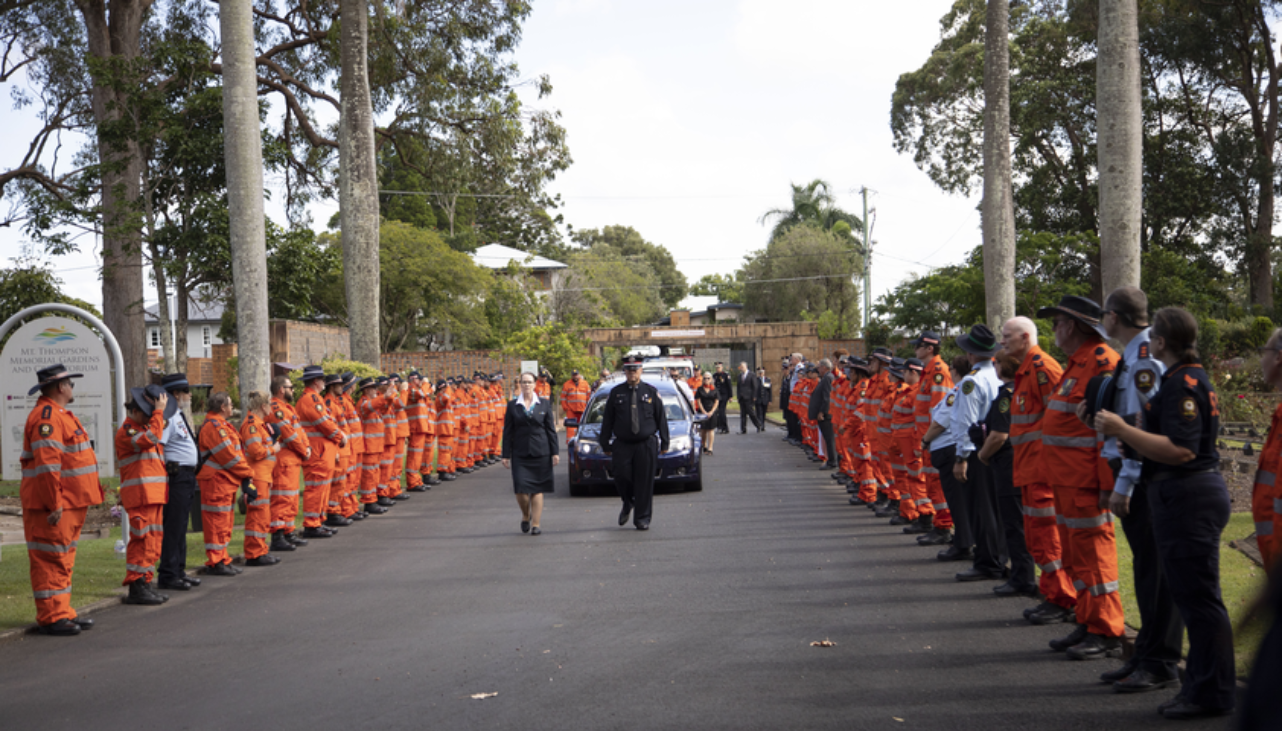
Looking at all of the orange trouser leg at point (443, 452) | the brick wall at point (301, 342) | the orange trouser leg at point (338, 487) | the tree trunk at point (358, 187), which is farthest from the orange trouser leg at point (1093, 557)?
the brick wall at point (301, 342)

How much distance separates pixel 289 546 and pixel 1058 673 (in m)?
9.07

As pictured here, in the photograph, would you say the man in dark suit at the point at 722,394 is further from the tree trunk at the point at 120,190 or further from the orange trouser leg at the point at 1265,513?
the orange trouser leg at the point at 1265,513

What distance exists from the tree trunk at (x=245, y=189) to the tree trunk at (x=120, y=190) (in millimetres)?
4841

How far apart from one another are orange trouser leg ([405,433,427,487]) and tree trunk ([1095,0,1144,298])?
38.0 ft

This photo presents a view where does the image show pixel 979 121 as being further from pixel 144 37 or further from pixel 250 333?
pixel 250 333

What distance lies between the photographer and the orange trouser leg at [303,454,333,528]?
1316 cm

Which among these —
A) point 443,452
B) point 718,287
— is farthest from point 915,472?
point 718,287

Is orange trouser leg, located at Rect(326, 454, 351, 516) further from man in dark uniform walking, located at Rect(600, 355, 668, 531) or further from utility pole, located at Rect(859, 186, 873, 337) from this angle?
utility pole, located at Rect(859, 186, 873, 337)

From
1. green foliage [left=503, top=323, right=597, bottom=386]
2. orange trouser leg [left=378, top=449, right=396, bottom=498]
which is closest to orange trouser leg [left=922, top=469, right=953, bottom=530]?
orange trouser leg [left=378, top=449, right=396, bottom=498]

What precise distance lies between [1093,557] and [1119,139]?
7.96m

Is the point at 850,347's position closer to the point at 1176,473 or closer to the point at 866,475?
the point at 866,475

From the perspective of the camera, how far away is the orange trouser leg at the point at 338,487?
1407cm

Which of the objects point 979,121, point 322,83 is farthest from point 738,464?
point 979,121

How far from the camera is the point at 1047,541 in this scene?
7.40 m
